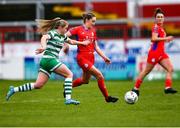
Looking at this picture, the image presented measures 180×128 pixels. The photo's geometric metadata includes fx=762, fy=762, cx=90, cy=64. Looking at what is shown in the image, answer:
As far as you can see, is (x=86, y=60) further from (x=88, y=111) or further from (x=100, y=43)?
(x=100, y=43)

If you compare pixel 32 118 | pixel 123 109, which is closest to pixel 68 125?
pixel 32 118

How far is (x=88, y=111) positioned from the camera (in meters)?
16.4

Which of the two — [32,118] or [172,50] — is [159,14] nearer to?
[32,118]

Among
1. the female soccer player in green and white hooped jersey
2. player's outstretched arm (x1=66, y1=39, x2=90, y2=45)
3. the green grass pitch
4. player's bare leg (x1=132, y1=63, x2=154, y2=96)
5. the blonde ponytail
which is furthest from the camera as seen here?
player's bare leg (x1=132, y1=63, x2=154, y2=96)

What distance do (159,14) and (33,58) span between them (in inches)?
449

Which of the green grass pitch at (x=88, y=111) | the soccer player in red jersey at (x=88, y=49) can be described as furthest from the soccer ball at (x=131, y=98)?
the soccer player in red jersey at (x=88, y=49)

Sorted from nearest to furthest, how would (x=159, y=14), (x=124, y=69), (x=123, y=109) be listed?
(x=123, y=109)
(x=159, y=14)
(x=124, y=69)

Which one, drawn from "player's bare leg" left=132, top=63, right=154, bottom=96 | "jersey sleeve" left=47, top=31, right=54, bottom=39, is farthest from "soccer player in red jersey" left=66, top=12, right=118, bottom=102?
"player's bare leg" left=132, top=63, right=154, bottom=96

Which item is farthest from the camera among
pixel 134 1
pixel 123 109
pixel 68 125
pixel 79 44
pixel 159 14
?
pixel 134 1

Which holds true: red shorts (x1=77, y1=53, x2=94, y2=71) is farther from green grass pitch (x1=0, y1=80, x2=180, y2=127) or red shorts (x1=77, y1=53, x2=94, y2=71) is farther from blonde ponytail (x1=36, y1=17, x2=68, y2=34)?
blonde ponytail (x1=36, y1=17, x2=68, y2=34)

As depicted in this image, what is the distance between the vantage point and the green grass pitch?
47.6 feet

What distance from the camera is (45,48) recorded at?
16812mm

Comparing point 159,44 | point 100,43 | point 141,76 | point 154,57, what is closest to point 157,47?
point 159,44

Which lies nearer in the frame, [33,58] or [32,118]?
[32,118]
